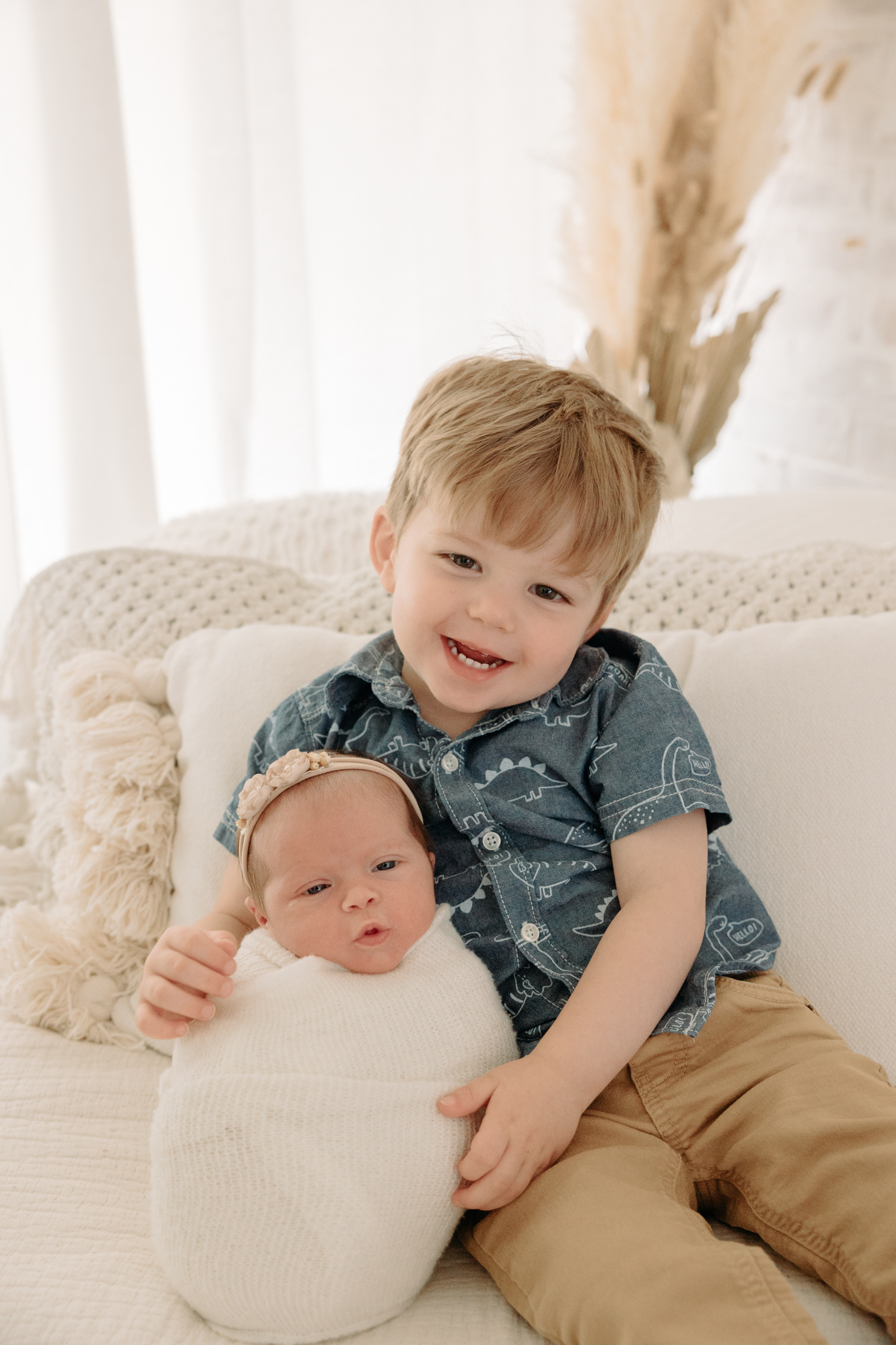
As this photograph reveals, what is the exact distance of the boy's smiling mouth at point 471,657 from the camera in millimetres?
992

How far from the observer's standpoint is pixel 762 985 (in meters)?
0.94

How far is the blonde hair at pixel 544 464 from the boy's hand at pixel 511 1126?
1.39 feet

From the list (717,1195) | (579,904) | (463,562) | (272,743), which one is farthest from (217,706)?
(717,1195)

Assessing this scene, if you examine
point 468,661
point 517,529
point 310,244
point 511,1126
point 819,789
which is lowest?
point 511,1126

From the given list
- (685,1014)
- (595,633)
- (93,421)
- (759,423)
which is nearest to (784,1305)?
(685,1014)

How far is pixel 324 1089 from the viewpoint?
0.78m

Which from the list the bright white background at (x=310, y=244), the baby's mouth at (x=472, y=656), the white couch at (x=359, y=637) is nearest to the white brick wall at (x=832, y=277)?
the bright white background at (x=310, y=244)

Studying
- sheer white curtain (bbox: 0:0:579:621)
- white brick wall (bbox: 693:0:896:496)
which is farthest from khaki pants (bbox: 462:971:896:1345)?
white brick wall (bbox: 693:0:896:496)

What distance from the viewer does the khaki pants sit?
27.3 inches

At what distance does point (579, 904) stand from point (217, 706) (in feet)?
1.40

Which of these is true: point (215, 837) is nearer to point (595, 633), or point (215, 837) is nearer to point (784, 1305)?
point (595, 633)

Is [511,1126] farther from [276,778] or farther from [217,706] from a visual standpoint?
[217,706]

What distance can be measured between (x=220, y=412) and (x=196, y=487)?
194 millimetres

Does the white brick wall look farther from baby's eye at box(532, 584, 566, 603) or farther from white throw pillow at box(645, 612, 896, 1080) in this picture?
baby's eye at box(532, 584, 566, 603)
